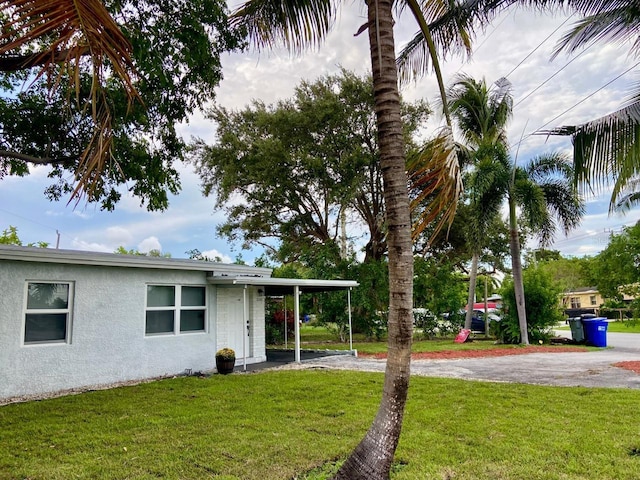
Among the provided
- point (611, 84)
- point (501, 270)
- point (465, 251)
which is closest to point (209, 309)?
point (611, 84)

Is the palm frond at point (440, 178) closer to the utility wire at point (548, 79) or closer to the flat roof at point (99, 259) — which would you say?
the utility wire at point (548, 79)

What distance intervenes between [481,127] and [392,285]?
53.7 feet

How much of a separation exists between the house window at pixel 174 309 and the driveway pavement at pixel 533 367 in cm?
270

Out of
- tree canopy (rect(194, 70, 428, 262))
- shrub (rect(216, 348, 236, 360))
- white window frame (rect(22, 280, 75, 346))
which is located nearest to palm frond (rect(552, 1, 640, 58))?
shrub (rect(216, 348, 236, 360))

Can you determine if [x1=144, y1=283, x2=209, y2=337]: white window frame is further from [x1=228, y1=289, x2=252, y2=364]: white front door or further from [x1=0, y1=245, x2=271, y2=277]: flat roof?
[x1=228, y1=289, x2=252, y2=364]: white front door

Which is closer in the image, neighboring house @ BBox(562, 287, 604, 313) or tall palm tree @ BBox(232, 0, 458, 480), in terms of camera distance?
tall palm tree @ BBox(232, 0, 458, 480)

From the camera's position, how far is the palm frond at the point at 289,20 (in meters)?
5.11

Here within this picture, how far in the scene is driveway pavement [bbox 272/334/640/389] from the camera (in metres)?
9.17

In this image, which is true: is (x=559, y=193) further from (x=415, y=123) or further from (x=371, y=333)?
(x=371, y=333)

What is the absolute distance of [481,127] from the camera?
1814 centimetres

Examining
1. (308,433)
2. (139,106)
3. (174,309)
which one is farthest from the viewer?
(174,309)

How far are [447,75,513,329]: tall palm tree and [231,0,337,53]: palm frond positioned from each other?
11.8 meters

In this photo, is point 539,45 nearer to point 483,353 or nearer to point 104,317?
point 483,353

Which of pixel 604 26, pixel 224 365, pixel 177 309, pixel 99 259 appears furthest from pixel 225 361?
pixel 604 26
